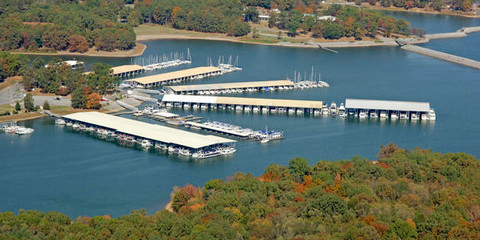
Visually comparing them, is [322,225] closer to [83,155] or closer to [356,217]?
[356,217]

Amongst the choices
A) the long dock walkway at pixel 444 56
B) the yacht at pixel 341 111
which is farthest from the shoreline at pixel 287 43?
the yacht at pixel 341 111

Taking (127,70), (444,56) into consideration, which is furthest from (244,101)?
(444,56)

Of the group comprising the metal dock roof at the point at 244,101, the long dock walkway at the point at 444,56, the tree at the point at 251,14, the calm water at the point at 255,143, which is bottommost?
the calm water at the point at 255,143

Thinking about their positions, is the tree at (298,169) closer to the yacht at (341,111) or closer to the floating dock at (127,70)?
the yacht at (341,111)

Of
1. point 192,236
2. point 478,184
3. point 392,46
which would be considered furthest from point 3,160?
point 392,46

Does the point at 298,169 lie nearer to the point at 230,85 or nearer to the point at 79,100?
the point at 79,100

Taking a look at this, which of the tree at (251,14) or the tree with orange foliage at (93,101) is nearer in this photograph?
the tree with orange foliage at (93,101)
